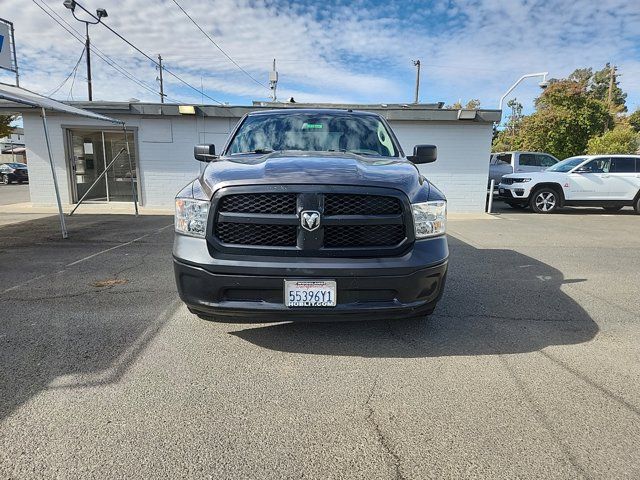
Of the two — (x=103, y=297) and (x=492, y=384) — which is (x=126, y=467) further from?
(x=103, y=297)

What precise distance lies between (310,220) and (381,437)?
1.33 m

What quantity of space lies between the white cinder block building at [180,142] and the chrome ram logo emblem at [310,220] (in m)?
10.2

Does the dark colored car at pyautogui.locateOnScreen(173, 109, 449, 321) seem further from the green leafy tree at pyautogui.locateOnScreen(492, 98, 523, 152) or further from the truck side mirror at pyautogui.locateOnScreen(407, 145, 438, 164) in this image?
the green leafy tree at pyautogui.locateOnScreen(492, 98, 523, 152)

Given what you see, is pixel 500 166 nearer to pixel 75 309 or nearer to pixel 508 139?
pixel 75 309

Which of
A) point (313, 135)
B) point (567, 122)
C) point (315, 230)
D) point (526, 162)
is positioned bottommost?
point (315, 230)

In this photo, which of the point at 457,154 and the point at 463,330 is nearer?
the point at 463,330

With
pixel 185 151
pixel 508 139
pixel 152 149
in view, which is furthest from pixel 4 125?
pixel 508 139

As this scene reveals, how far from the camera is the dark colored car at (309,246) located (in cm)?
263

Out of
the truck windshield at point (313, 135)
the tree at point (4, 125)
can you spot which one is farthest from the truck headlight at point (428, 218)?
the tree at point (4, 125)

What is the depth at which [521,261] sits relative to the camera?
20.0 ft

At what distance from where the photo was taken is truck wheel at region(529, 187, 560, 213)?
40.9ft

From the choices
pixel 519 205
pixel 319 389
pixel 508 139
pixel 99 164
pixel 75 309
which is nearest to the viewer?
pixel 319 389

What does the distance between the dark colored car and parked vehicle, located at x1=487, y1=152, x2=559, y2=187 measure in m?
14.5

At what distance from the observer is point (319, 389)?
2529mm
